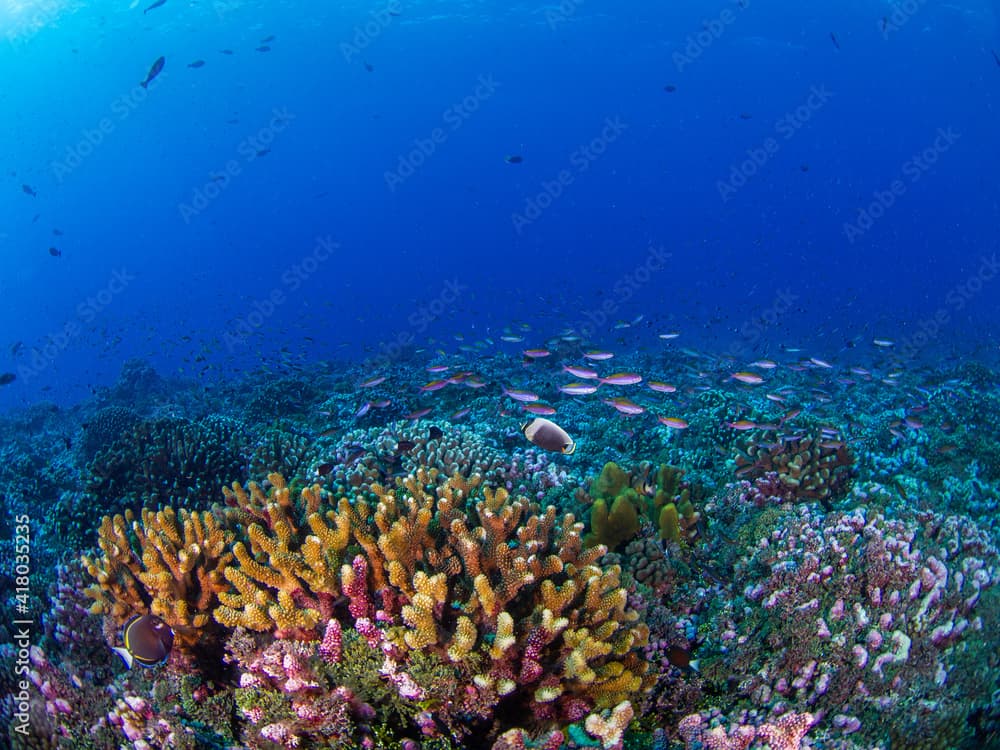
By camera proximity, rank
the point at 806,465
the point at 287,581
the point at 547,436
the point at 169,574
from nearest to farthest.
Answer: the point at 287,581
the point at 169,574
the point at 547,436
the point at 806,465

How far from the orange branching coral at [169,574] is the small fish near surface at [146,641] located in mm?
200

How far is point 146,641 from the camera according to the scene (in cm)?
337

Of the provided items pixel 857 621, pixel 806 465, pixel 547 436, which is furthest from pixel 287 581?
pixel 806 465

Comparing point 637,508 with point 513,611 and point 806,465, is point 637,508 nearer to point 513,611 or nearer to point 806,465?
point 513,611

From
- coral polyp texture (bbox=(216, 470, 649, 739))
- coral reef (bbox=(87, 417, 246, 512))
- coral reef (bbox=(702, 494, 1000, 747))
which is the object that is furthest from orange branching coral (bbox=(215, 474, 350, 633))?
coral reef (bbox=(87, 417, 246, 512))

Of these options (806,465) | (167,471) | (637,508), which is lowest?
(167,471)

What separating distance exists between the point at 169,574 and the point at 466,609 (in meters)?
2.30

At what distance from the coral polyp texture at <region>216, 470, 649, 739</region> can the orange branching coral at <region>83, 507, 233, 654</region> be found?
40cm

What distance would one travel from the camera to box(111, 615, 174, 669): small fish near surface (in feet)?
10.9

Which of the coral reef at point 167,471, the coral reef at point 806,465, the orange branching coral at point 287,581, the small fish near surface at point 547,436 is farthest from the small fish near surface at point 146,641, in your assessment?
the coral reef at point 806,465

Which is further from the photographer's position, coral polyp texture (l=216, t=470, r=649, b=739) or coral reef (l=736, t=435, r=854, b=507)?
coral reef (l=736, t=435, r=854, b=507)

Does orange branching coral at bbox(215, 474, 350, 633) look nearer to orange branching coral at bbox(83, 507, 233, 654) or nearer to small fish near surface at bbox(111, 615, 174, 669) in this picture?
orange branching coral at bbox(83, 507, 233, 654)

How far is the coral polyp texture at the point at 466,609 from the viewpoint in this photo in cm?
311

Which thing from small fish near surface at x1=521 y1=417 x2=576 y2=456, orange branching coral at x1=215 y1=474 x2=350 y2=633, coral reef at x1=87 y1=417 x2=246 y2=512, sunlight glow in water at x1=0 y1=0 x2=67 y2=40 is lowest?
coral reef at x1=87 y1=417 x2=246 y2=512
